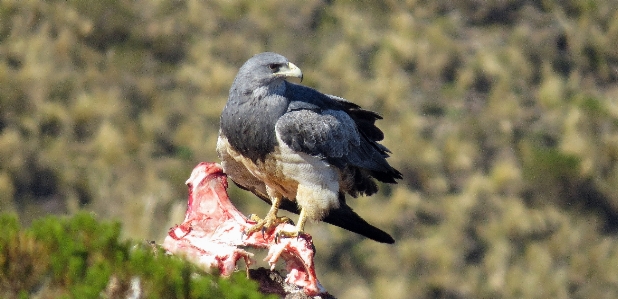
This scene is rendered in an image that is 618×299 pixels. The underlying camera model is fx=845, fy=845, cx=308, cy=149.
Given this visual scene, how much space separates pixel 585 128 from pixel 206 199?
14.7 meters

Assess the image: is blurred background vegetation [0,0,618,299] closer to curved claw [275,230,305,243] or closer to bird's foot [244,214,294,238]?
bird's foot [244,214,294,238]

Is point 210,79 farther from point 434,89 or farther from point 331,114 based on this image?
point 331,114

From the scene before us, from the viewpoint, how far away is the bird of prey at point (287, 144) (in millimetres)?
6211

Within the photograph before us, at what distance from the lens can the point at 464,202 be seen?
16.7 m

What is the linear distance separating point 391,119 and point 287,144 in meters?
12.1

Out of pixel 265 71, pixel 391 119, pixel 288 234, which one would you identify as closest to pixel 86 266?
pixel 288 234

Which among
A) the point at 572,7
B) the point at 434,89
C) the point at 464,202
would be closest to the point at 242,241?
the point at 464,202

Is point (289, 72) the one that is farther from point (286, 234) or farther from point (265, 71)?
point (286, 234)

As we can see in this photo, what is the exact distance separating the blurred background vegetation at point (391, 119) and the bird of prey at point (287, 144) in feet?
19.4

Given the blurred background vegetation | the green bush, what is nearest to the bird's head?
the green bush

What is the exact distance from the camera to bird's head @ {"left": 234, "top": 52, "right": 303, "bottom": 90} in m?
6.22

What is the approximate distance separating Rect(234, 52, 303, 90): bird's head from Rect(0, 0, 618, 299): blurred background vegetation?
6226 mm

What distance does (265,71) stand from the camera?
6.23 meters

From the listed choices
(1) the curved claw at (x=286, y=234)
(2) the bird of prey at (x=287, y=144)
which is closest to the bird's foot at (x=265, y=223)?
(2) the bird of prey at (x=287, y=144)
